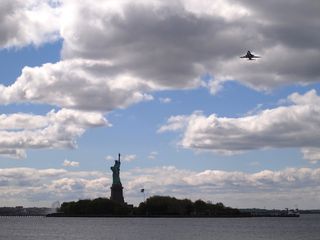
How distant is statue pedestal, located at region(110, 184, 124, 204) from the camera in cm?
17100

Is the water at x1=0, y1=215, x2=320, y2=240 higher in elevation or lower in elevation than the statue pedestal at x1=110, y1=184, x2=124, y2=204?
lower

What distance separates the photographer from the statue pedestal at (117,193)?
6732 inches

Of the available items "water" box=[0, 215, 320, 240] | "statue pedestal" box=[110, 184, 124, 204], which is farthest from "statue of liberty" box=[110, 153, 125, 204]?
"water" box=[0, 215, 320, 240]

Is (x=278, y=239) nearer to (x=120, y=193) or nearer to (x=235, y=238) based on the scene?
(x=235, y=238)

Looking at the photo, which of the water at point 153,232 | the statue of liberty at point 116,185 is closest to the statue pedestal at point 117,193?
the statue of liberty at point 116,185

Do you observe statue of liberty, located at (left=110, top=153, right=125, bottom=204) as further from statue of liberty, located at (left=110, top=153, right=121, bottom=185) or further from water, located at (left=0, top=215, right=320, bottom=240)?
water, located at (left=0, top=215, right=320, bottom=240)

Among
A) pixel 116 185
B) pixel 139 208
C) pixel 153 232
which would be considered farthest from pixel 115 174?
pixel 153 232

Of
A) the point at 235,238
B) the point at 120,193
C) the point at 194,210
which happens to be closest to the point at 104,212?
the point at 120,193

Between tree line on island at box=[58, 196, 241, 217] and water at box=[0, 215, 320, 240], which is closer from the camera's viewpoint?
water at box=[0, 215, 320, 240]

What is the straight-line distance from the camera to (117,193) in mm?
175000

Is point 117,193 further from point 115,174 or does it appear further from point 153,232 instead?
point 153,232

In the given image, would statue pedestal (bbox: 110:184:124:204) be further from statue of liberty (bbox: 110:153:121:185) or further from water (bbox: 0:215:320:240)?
water (bbox: 0:215:320:240)

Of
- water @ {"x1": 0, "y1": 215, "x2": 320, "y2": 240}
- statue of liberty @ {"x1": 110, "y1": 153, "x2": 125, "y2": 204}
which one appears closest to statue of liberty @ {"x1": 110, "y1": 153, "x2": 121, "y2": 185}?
statue of liberty @ {"x1": 110, "y1": 153, "x2": 125, "y2": 204}

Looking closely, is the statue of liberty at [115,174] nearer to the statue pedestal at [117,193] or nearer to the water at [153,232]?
the statue pedestal at [117,193]
